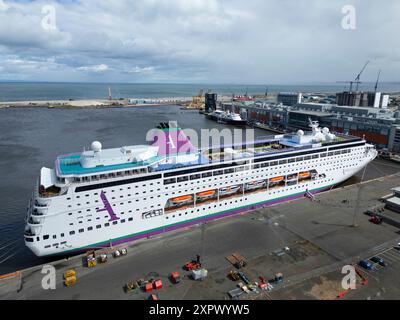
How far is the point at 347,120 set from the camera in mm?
59469

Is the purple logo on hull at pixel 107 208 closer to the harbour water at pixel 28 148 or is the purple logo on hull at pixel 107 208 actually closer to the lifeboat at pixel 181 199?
the lifeboat at pixel 181 199

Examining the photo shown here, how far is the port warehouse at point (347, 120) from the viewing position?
5200cm

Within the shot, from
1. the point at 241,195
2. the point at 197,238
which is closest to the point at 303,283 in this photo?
the point at 197,238

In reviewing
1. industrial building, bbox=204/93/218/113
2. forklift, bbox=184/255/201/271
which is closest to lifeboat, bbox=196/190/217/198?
forklift, bbox=184/255/201/271

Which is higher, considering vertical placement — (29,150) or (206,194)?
(206,194)

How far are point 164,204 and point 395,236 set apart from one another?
20.0 meters

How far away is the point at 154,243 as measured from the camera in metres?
22.0

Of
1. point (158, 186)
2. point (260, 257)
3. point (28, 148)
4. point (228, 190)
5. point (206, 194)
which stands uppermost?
point (158, 186)

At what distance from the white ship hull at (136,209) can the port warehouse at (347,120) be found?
1237 inches

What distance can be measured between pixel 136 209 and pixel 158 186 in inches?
101

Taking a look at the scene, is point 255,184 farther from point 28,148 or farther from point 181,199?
point 28,148

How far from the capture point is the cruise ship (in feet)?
64.3

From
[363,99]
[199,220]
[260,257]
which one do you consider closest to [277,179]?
[199,220]

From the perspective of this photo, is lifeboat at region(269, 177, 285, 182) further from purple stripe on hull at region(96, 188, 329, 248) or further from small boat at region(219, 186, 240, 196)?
small boat at region(219, 186, 240, 196)
